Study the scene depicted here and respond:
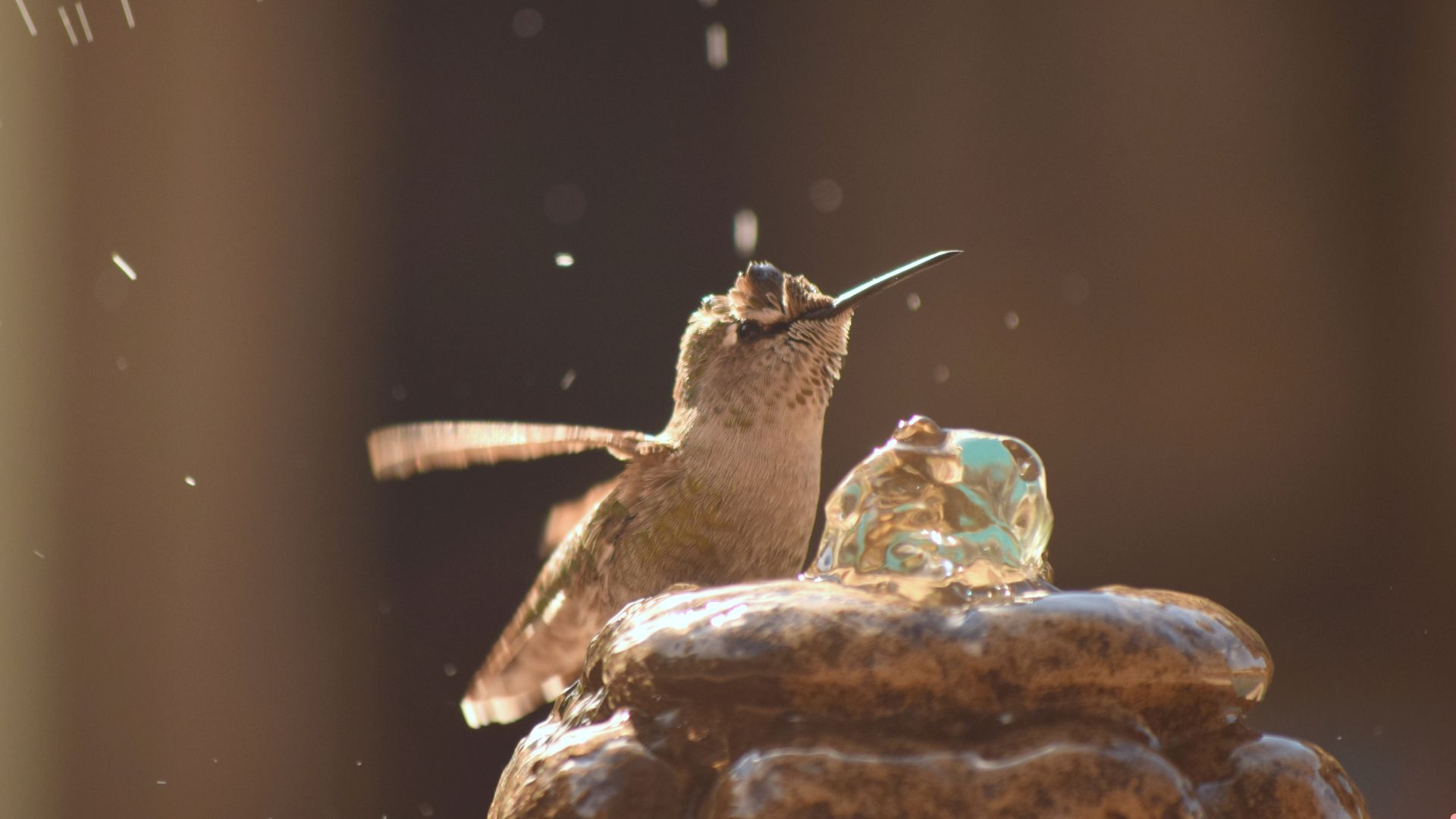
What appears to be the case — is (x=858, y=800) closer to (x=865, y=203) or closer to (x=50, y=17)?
(x=865, y=203)

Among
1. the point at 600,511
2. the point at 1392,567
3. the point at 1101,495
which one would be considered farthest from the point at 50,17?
the point at 1392,567

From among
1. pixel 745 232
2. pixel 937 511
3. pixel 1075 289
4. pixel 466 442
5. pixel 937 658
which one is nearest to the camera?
pixel 937 658

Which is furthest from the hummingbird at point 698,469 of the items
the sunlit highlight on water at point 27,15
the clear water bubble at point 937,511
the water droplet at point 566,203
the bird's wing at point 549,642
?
the sunlit highlight on water at point 27,15

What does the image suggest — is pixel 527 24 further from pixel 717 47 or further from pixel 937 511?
pixel 937 511

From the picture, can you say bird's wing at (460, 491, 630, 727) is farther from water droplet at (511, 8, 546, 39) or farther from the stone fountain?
water droplet at (511, 8, 546, 39)

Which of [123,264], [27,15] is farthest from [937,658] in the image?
[27,15]
